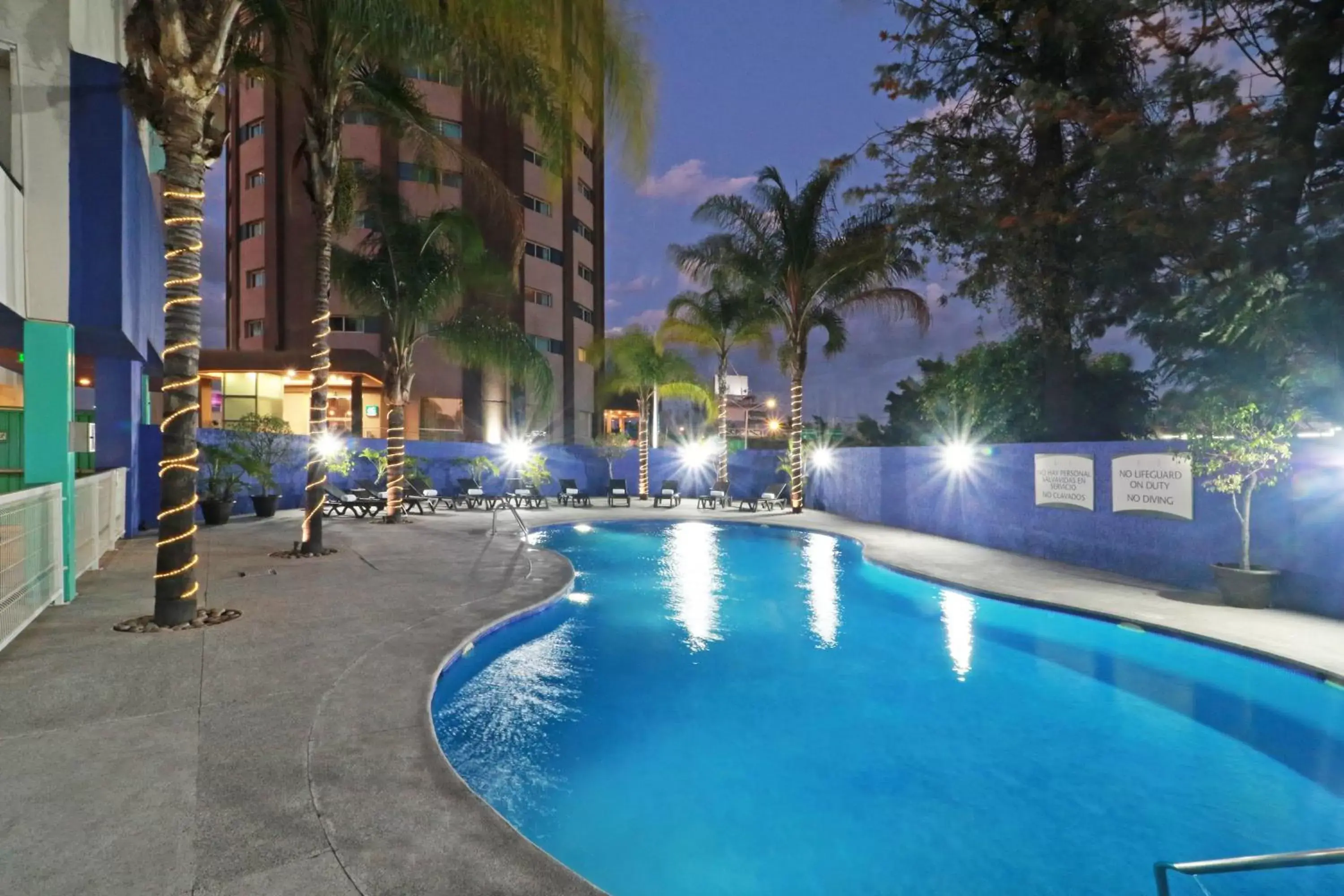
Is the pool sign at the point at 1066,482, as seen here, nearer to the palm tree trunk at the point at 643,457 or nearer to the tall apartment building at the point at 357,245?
the palm tree trunk at the point at 643,457

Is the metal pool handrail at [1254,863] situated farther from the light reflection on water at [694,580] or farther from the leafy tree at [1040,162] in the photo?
the leafy tree at [1040,162]

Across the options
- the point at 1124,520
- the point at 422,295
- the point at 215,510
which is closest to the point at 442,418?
the point at 215,510

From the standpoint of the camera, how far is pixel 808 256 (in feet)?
62.6

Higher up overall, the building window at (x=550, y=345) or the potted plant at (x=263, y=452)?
the building window at (x=550, y=345)

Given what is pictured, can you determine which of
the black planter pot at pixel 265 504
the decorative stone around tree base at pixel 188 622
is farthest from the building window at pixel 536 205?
the decorative stone around tree base at pixel 188 622

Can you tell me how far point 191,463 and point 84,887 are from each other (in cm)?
456

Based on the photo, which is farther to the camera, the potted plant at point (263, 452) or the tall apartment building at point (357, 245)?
the tall apartment building at point (357, 245)

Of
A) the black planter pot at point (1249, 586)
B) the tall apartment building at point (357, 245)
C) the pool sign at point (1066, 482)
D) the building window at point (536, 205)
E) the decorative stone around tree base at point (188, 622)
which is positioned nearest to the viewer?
the decorative stone around tree base at point (188, 622)

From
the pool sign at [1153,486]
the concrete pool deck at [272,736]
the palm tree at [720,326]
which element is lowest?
the concrete pool deck at [272,736]

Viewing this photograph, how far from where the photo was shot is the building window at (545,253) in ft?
127

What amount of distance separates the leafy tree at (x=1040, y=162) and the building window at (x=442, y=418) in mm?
23357

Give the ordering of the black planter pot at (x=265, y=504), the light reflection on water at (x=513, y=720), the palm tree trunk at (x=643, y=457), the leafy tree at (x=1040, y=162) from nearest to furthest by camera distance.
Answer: the light reflection on water at (x=513, y=720) → the leafy tree at (x=1040, y=162) → the black planter pot at (x=265, y=504) → the palm tree trunk at (x=643, y=457)

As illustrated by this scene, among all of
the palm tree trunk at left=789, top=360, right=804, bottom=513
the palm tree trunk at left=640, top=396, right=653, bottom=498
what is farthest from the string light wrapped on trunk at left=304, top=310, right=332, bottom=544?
the palm tree trunk at left=640, top=396, right=653, bottom=498

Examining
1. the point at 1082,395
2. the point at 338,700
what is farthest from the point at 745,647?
the point at 1082,395
